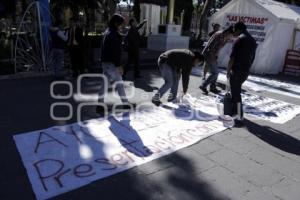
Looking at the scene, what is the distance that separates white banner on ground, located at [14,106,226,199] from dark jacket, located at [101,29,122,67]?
1.06 metres

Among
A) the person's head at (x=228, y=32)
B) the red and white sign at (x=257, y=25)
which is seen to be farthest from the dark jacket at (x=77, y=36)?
the red and white sign at (x=257, y=25)

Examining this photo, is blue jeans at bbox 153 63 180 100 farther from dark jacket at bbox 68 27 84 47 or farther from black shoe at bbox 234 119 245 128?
dark jacket at bbox 68 27 84 47

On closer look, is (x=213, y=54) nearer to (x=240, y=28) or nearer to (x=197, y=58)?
(x=197, y=58)

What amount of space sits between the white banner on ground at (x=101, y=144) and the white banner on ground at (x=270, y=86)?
362cm

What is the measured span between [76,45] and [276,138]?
5625mm

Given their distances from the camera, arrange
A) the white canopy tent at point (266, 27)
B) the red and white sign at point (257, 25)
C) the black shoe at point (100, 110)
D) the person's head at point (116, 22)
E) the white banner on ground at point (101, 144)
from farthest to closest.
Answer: the red and white sign at point (257, 25) → the white canopy tent at point (266, 27) → the black shoe at point (100, 110) → the person's head at point (116, 22) → the white banner on ground at point (101, 144)

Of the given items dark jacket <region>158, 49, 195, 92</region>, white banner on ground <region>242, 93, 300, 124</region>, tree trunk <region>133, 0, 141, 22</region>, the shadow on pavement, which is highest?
tree trunk <region>133, 0, 141, 22</region>

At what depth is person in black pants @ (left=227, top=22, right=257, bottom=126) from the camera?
5707 millimetres

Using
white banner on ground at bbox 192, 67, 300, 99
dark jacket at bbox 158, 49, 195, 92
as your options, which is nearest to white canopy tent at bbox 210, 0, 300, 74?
white banner on ground at bbox 192, 67, 300, 99

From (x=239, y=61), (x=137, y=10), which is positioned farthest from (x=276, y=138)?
(x=137, y=10)

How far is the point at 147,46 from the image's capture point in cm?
1767

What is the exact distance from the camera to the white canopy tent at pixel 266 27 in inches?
452

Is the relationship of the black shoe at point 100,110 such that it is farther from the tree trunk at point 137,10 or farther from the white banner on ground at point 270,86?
the tree trunk at point 137,10

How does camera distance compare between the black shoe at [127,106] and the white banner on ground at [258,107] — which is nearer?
the black shoe at [127,106]
